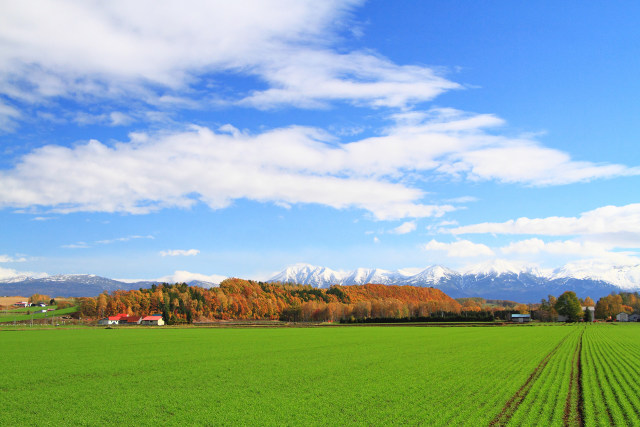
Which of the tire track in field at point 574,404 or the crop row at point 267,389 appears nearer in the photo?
the tire track in field at point 574,404

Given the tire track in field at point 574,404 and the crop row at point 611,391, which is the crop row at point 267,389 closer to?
the tire track in field at point 574,404

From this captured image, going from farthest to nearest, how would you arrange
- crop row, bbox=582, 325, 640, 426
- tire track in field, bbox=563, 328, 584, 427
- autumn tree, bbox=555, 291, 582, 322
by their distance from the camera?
autumn tree, bbox=555, 291, 582, 322, crop row, bbox=582, 325, 640, 426, tire track in field, bbox=563, 328, 584, 427

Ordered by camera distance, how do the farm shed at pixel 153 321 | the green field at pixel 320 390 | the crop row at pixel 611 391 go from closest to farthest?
the crop row at pixel 611 391
the green field at pixel 320 390
the farm shed at pixel 153 321

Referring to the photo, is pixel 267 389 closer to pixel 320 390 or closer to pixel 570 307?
pixel 320 390

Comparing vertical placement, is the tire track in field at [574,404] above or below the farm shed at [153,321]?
above

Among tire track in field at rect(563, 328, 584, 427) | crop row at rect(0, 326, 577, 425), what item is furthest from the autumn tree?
tire track in field at rect(563, 328, 584, 427)

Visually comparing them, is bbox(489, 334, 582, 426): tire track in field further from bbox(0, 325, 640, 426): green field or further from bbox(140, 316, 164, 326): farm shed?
bbox(140, 316, 164, 326): farm shed

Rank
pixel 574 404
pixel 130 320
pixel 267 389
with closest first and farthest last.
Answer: pixel 574 404 < pixel 267 389 < pixel 130 320

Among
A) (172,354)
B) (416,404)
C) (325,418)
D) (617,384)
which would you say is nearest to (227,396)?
(325,418)

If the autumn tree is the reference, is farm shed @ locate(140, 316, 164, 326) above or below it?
below

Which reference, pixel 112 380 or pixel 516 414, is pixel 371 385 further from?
pixel 112 380

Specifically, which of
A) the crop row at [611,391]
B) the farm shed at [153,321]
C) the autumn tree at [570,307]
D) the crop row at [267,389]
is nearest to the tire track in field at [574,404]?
the crop row at [611,391]

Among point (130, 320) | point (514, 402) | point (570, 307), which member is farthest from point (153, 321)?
point (514, 402)

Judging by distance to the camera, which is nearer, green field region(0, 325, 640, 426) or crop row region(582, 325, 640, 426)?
crop row region(582, 325, 640, 426)
